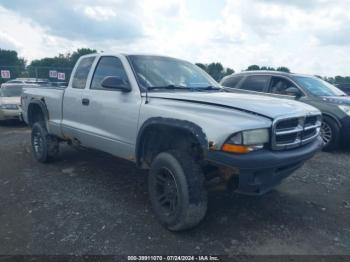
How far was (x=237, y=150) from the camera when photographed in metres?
2.89

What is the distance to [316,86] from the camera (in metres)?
7.61

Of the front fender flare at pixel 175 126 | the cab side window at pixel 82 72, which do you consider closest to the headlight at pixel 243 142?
the front fender flare at pixel 175 126

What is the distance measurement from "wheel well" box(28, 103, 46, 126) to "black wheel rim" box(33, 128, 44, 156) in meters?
0.34

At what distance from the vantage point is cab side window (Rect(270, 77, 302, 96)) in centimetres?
741

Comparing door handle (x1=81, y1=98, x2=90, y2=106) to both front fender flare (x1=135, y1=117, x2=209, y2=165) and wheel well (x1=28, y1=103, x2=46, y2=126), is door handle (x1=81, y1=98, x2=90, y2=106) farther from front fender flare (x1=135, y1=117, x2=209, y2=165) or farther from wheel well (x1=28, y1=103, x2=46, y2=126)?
wheel well (x1=28, y1=103, x2=46, y2=126)

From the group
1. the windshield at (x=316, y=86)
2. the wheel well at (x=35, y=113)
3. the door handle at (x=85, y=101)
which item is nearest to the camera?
the door handle at (x=85, y=101)

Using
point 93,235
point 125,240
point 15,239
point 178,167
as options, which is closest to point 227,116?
point 178,167

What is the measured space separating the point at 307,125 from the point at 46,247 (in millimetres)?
3089

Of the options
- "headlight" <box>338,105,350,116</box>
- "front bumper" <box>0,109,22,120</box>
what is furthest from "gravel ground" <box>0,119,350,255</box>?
"front bumper" <box>0,109,22,120</box>

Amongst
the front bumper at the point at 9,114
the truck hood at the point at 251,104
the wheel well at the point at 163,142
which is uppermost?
the truck hood at the point at 251,104

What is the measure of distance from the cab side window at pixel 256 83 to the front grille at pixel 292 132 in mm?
4108

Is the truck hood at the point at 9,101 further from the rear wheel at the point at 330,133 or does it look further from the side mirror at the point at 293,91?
the rear wheel at the point at 330,133

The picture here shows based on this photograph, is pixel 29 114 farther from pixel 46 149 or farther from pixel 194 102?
pixel 194 102

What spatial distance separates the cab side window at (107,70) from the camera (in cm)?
435
